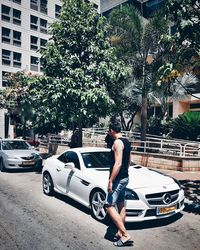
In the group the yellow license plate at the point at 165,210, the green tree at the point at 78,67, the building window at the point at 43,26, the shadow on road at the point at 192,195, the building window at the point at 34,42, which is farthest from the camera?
the building window at the point at 43,26

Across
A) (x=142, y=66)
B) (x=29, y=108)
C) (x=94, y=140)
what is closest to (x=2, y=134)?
(x=29, y=108)

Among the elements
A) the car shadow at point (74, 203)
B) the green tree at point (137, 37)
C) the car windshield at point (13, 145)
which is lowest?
the car shadow at point (74, 203)

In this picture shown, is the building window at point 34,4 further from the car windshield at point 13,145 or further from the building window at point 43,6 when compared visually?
the car windshield at point 13,145

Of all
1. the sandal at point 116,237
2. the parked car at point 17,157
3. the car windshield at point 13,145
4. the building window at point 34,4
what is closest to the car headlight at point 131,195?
the sandal at point 116,237

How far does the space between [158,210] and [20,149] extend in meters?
8.51

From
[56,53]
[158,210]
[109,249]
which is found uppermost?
[56,53]

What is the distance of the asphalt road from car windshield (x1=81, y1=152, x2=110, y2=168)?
109 cm

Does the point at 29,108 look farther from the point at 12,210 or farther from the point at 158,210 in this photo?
the point at 158,210

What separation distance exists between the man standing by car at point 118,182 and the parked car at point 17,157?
752 centimetres

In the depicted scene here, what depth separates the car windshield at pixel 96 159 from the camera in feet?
22.5

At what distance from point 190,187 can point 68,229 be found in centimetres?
499

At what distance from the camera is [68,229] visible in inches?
219

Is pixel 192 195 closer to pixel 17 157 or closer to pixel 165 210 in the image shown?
pixel 165 210

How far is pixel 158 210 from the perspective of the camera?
5562mm
